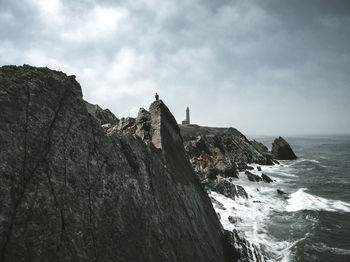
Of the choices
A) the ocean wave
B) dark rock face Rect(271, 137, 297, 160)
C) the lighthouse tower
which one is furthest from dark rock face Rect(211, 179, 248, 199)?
the lighthouse tower

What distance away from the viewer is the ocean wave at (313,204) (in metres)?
28.4

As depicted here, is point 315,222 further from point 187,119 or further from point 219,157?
point 187,119

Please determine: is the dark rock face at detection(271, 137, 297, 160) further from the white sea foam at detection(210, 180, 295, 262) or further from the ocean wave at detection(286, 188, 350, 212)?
the ocean wave at detection(286, 188, 350, 212)

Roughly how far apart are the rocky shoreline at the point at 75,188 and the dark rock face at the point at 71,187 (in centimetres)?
2

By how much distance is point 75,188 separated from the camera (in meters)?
5.97

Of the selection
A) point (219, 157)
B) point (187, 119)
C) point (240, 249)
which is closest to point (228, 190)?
point (240, 249)

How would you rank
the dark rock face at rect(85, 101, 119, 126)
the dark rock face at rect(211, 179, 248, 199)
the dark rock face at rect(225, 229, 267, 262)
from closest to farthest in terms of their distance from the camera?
the dark rock face at rect(85, 101, 119, 126)
the dark rock face at rect(225, 229, 267, 262)
the dark rock face at rect(211, 179, 248, 199)

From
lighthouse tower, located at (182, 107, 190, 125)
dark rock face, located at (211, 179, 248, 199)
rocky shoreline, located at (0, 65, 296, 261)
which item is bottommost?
dark rock face, located at (211, 179, 248, 199)

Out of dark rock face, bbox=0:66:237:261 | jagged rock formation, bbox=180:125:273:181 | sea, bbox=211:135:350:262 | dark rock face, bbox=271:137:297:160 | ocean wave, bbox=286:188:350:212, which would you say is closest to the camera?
dark rock face, bbox=0:66:237:261

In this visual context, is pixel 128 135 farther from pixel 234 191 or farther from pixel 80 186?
pixel 234 191

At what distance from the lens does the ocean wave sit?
28.4m

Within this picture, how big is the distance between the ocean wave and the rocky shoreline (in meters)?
23.9

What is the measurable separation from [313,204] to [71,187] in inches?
1353

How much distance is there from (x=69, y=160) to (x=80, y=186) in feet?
2.65
